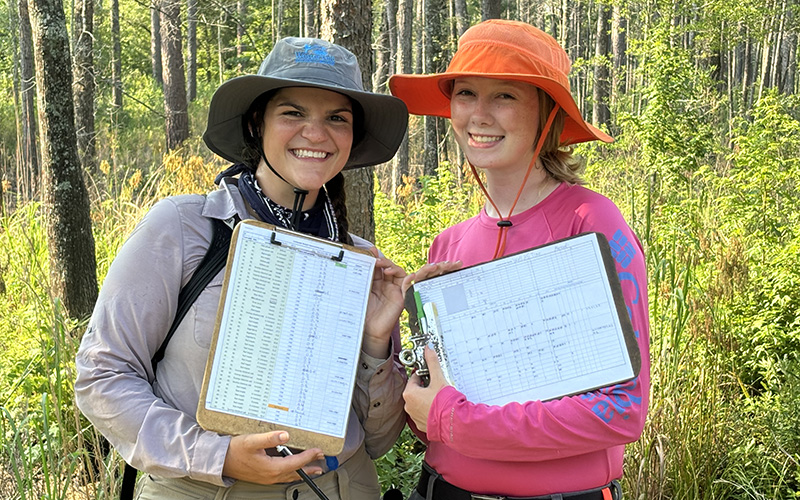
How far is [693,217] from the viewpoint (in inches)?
239

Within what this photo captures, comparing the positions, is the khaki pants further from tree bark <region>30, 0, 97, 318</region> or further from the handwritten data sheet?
tree bark <region>30, 0, 97, 318</region>

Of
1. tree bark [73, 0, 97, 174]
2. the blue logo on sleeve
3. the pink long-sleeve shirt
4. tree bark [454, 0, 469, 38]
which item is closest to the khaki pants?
the pink long-sleeve shirt

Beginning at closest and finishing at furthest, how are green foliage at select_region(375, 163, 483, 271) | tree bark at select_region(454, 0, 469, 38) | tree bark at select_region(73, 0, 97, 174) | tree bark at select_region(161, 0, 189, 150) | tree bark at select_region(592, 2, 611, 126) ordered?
green foliage at select_region(375, 163, 483, 271)
tree bark at select_region(73, 0, 97, 174)
tree bark at select_region(454, 0, 469, 38)
tree bark at select_region(161, 0, 189, 150)
tree bark at select_region(592, 2, 611, 126)

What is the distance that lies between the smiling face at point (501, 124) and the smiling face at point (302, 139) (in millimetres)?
366

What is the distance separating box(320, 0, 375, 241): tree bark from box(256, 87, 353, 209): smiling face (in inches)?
67.3

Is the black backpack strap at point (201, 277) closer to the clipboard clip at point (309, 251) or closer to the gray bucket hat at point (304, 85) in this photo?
the clipboard clip at point (309, 251)

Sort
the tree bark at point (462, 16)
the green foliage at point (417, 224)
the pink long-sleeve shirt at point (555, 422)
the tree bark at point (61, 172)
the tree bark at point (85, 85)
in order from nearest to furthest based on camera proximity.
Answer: the pink long-sleeve shirt at point (555, 422) → the tree bark at point (61, 172) → the green foliage at point (417, 224) → the tree bark at point (85, 85) → the tree bark at point (462, 16)

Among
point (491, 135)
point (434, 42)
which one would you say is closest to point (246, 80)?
point (491, 135)

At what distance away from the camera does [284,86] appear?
79.1 inches

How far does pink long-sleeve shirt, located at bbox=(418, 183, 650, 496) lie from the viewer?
5.60 feet

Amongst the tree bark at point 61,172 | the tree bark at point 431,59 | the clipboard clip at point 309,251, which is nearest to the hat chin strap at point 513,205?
the clipboard clip at point 309,251

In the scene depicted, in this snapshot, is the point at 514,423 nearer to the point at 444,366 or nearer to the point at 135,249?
the point at 444,366

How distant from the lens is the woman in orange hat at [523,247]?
1722 millimetres

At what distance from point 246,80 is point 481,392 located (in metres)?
1.04
